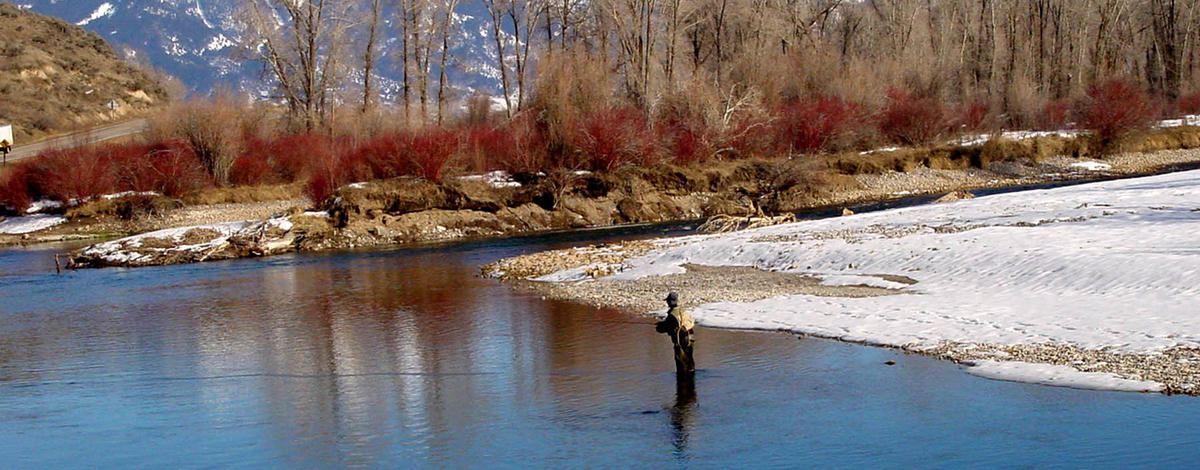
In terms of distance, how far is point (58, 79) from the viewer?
3366 inches

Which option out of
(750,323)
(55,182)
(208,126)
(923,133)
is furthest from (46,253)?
(923,133)

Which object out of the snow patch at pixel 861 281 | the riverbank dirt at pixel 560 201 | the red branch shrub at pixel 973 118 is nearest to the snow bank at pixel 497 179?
the riverbank dirt at pixel 560 201

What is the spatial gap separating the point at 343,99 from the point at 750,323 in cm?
5083

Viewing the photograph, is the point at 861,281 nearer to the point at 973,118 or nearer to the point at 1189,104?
the point at 973,118

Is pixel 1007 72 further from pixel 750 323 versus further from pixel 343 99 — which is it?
pixel 750 323

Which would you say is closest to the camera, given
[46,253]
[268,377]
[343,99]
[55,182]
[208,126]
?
[268,377]

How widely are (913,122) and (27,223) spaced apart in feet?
146

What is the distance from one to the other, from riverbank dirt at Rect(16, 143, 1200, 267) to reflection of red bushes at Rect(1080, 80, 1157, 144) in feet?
18.3

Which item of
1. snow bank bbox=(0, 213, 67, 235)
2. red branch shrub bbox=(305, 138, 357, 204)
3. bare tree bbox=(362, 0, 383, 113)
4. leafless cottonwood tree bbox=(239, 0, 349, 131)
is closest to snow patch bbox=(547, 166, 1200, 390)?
red branch shrub bbox=(305, 138, 357, 204)

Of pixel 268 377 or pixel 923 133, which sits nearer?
pixel 268 377

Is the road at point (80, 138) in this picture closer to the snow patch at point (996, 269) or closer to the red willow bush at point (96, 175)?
the red willow bush at point (96, 175)

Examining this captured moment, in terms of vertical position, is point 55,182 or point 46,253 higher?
point 55,182

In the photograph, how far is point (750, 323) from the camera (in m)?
18.1

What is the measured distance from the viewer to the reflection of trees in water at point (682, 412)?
11655 millimetres
